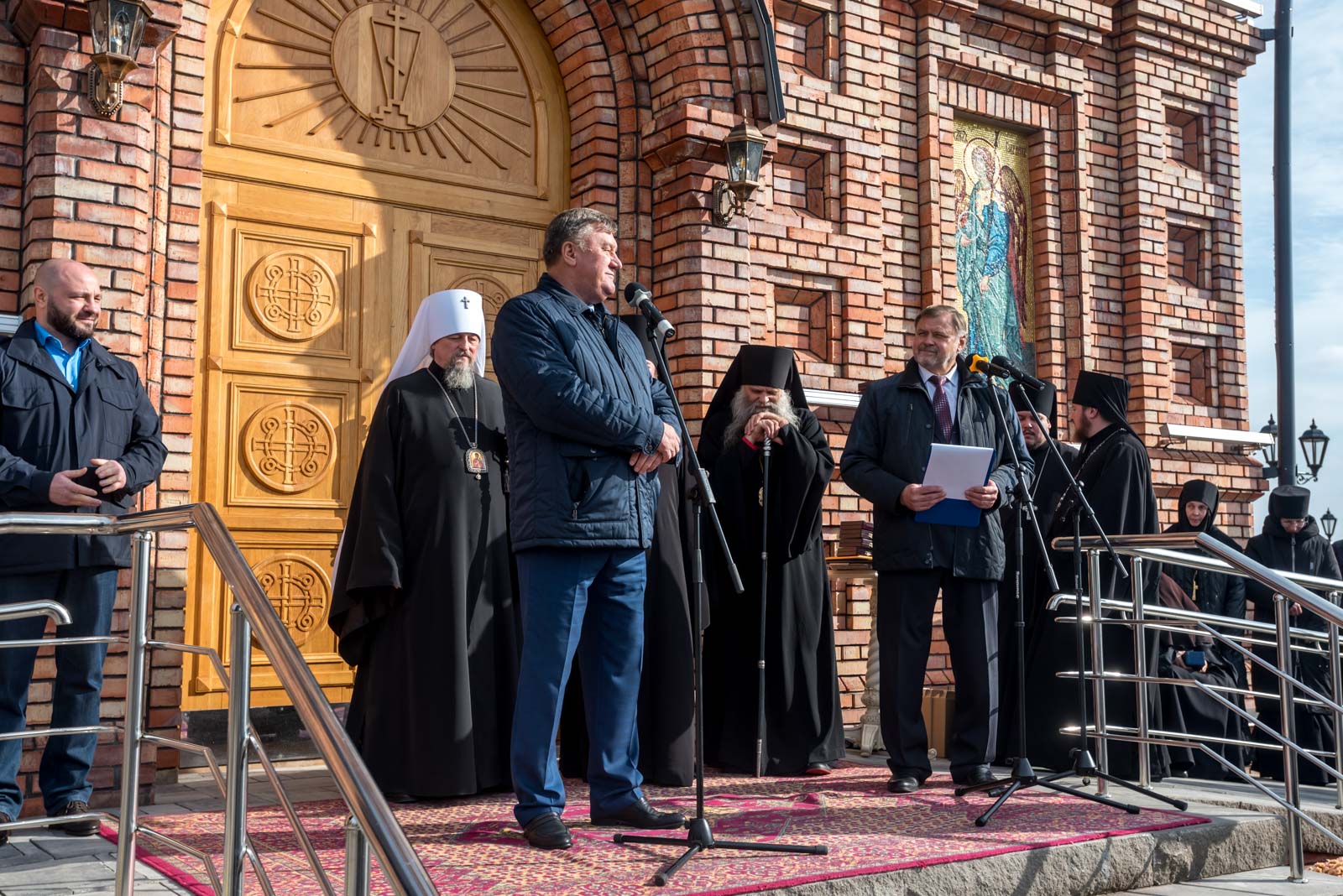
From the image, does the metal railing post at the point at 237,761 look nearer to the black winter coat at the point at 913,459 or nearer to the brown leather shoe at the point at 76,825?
the brown leather shoe at the point at 76,825

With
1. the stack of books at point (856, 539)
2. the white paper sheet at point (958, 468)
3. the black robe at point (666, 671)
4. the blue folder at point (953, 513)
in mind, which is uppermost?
the white paper sheet at point (958, 468)

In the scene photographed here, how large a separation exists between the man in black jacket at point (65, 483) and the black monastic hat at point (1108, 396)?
4219 mm

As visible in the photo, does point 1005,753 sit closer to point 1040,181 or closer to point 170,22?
point 1040,181

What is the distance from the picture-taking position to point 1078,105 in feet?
28.7

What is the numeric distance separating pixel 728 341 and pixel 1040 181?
3.10 meters

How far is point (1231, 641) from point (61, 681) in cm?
394

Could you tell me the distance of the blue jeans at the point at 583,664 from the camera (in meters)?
3.95

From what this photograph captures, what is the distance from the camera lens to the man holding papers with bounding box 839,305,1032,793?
506 centimetres

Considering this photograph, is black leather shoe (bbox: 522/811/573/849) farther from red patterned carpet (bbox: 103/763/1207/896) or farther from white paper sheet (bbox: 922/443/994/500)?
white paper sheet (bbox: 922/443/994/500)

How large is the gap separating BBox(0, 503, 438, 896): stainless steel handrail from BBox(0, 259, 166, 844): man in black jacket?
1.06m

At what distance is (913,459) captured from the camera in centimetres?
532

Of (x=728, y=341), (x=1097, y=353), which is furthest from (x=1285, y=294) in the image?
(x=728, y=341)

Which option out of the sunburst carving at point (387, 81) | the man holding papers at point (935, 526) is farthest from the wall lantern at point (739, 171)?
the man holding papers at point (935, 526)

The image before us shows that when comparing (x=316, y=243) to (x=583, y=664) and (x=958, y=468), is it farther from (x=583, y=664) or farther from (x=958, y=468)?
(x=958, y=468)
